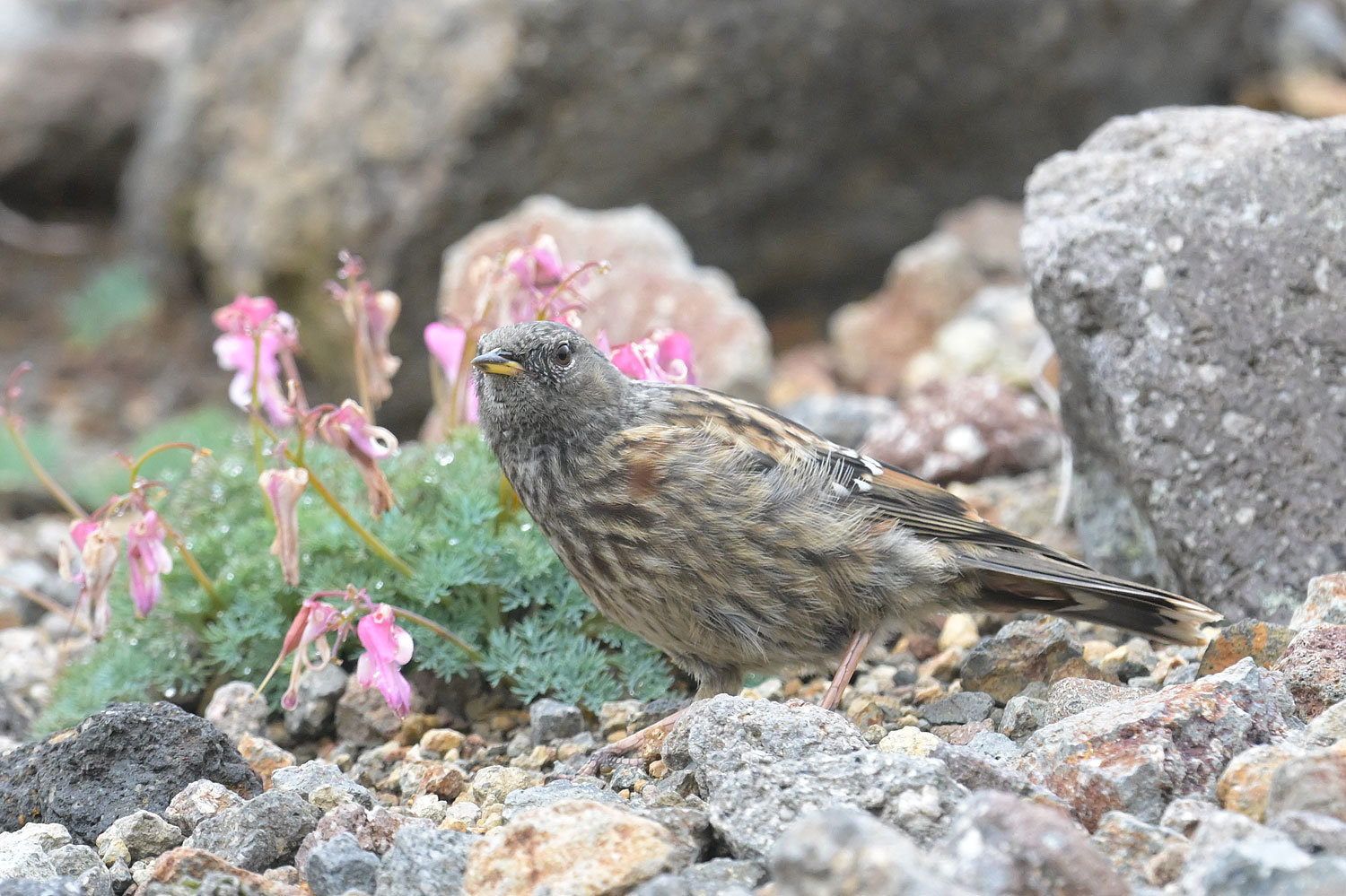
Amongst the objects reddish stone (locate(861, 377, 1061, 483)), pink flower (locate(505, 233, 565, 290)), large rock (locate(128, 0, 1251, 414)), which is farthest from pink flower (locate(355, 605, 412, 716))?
large rock (locate(128, 0, 1251, 414))

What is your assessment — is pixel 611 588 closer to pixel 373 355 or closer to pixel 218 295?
pixel 373 355

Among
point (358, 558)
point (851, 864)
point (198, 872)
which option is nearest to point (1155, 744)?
point (851, 864)

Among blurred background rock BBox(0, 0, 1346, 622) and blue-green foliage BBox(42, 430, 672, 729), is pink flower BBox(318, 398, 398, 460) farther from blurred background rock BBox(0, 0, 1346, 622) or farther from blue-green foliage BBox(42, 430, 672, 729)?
blurred background rock BBox(0, 0, 1346, 622)

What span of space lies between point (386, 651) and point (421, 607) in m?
0.76

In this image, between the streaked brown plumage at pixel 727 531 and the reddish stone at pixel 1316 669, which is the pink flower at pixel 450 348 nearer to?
the streaked brown plumage at pixel 727 531

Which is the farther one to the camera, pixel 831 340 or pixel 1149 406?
pixel 831 340

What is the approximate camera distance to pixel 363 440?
397cm

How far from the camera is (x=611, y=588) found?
3.91 m

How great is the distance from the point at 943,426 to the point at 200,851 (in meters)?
3.91

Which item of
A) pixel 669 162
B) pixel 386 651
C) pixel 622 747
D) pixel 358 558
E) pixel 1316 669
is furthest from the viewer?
pixel 669 162

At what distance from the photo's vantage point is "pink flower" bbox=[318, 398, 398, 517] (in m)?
3.90

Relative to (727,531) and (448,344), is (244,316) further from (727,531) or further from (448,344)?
(727,531)

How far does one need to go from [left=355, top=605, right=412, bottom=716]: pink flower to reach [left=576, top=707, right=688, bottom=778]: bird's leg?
517 millimetres

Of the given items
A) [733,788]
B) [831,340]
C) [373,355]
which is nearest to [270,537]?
[373,355]
